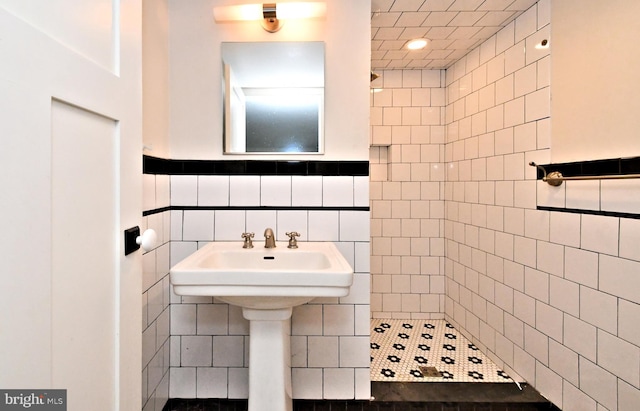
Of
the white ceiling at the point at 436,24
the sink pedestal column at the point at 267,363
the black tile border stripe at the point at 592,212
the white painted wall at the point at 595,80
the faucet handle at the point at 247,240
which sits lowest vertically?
the sink pedestal column at the point at 267,363

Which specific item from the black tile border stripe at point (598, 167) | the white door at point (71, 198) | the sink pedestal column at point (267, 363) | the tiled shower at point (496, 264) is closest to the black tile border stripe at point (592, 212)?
the tiled shower at point (496, 264)

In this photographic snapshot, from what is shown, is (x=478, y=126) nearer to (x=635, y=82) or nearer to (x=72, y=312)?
(x=635, y=82)

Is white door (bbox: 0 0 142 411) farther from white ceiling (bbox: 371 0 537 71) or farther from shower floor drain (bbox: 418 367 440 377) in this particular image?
shower floor drain (bbox: 418 367 440 377)

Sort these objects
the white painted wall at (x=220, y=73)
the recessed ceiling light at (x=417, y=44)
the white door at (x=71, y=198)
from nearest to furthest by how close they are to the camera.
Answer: the white door at (x=71, y=198) < the white painted wall at (x=220, y=73) < the recessed ceiling light at (x=417, y=44)

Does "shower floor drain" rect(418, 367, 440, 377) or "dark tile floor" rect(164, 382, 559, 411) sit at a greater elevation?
"shower floor drain" rect(418, 367, 440, 377)

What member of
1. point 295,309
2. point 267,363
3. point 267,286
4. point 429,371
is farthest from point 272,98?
point 429,371

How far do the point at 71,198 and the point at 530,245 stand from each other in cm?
201

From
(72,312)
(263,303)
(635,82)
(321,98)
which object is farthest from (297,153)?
(635,82)

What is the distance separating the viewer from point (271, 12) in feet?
4.86

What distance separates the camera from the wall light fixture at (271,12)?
147 cm

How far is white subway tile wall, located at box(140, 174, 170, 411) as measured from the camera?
1.32m

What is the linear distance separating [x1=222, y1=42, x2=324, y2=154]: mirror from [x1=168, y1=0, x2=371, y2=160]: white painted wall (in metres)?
0.04

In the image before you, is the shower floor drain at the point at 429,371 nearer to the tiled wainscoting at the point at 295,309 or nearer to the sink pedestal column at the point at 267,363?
the tiled wainscoting at the point at 295,309

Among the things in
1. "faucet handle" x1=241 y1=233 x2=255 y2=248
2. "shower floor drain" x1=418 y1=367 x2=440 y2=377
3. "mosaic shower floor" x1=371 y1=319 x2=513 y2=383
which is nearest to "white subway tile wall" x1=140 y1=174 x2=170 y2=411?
"faucet handle" x1=241 y1=233 x2=255 y2=248
